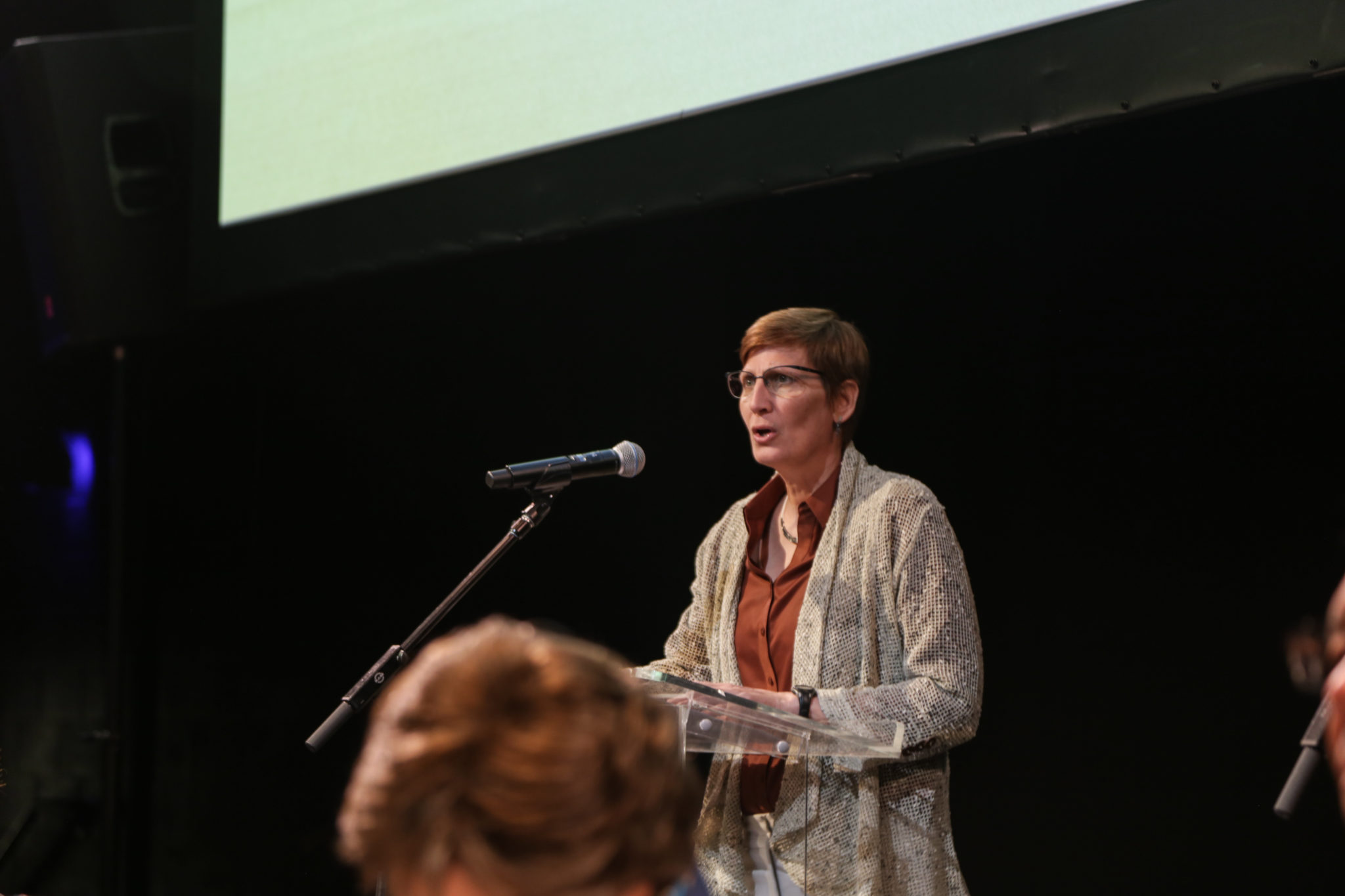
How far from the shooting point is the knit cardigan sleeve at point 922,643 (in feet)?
6.82

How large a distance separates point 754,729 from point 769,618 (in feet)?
1.76

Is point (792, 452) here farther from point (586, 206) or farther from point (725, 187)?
point (586, 206)

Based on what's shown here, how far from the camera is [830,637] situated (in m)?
2.27

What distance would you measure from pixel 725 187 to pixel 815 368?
2.56 ft

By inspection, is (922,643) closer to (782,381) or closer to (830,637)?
(830,637)

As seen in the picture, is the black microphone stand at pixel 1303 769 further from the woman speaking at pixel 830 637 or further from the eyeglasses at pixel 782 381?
the eyeglasses at pixel 782 381

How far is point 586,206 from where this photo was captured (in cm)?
338

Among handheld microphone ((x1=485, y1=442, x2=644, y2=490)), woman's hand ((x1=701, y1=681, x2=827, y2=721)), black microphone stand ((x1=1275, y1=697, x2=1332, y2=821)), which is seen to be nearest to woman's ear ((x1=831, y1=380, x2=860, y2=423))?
handheld microphone ((x1=485, y1=442, x2=644, y2=490))

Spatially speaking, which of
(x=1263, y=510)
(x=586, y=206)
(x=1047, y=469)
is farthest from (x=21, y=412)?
(x=1263, y=510)

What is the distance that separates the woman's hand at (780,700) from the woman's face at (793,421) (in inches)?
24.8

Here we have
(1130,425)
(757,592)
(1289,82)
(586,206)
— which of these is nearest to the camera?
(1289,82)

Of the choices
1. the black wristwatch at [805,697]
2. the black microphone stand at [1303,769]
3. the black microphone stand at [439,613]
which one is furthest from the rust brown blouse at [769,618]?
the black microphone stand at [1303,769]

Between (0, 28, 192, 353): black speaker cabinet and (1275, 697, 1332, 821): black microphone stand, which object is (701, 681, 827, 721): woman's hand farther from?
(0, 28, 192, 353): black speaker cabinet

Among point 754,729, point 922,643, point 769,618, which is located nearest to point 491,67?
point 769,618
